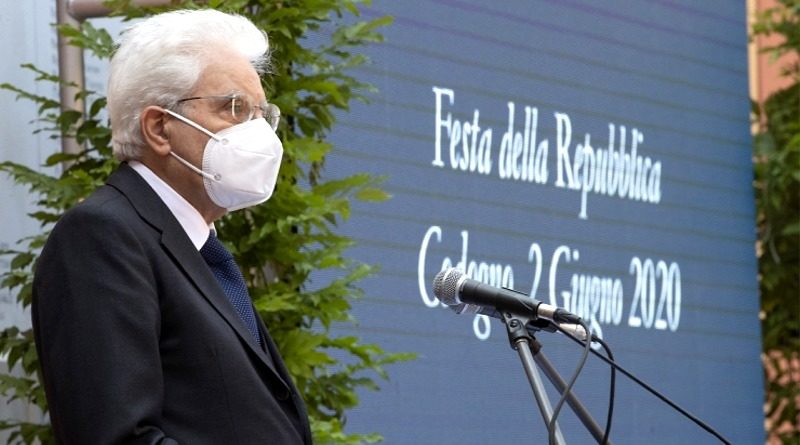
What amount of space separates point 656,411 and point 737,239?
101 cm

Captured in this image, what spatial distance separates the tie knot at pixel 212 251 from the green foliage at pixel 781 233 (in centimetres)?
475

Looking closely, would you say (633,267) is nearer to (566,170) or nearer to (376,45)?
(566,170)

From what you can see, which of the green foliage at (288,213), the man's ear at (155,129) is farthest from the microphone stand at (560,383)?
the green foliage at (288,213)

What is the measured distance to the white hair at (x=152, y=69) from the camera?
2.71m

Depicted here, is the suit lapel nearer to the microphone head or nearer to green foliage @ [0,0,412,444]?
the microphone head

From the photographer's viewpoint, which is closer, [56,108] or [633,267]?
[56,108]

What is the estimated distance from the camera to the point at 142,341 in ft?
7.97

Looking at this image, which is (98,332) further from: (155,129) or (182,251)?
(155,129)

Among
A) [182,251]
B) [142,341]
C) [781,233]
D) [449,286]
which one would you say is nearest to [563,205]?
[781,233]

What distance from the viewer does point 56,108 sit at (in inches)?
167

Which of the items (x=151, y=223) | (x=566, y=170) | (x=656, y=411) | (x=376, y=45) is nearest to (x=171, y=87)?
(x=151, y=223)

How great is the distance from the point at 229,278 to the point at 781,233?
505 cm

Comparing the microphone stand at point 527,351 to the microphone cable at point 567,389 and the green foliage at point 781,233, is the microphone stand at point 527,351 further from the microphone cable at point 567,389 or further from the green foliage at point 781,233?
the green foliage at point 781,233

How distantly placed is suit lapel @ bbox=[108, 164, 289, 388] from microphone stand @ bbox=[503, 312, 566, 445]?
0.39 m
